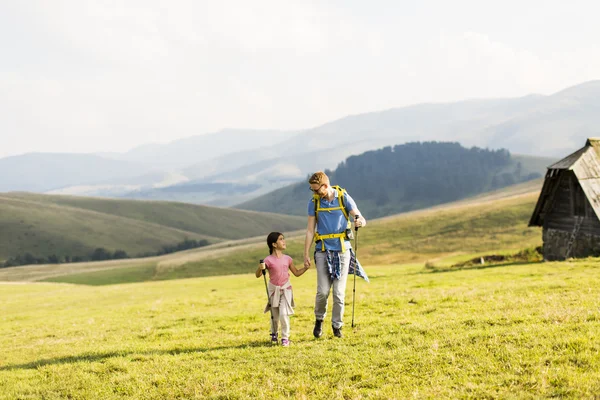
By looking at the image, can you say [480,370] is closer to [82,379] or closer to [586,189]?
[82,379]

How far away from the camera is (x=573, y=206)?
40531 millimetres

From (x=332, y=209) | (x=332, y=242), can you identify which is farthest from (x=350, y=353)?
(x=332, y=209)

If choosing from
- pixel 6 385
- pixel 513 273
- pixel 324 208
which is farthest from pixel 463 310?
pixel 513 273

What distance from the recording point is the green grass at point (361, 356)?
966 centimetres

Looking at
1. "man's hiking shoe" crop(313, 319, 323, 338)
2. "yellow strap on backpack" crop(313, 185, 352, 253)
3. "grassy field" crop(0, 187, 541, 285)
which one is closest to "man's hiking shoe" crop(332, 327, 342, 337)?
"man's hiking shoe" crop(313, 319, 323, 338)

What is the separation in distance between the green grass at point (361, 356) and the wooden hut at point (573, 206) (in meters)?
21.2

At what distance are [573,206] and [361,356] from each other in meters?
35.2

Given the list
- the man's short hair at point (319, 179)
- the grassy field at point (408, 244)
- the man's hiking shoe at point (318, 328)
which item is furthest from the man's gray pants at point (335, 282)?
the grassy field at point (408, 244)

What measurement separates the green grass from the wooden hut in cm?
2120

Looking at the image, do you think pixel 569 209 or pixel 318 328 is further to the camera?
pixel 569 209

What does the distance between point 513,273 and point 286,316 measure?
2167cm

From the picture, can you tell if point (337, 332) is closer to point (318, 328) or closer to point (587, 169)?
point (318, 328)

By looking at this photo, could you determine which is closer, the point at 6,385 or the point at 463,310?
the point at 6,385

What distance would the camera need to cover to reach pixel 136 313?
26.4m
